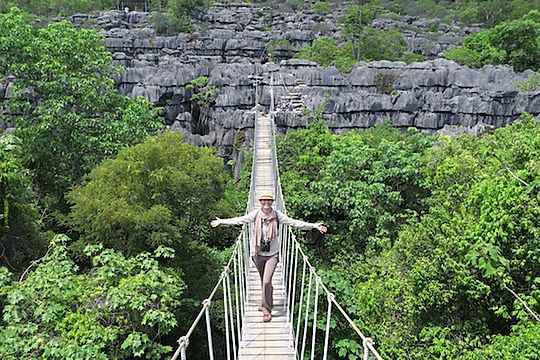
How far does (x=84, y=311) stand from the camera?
397 centimetres

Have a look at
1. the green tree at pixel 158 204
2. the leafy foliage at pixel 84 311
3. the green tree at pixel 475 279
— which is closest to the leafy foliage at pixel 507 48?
the green tree at pixel 158 204

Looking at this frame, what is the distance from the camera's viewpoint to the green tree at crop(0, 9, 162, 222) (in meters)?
6.73

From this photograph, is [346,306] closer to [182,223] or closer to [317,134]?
[182,223]

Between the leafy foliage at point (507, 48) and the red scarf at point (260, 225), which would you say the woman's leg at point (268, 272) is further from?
the leafy foliage at point (507, 48)

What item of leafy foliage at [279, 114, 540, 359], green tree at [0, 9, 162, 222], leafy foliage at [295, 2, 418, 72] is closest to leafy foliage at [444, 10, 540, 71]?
leafy foliage at [295, 2, 418, 72]

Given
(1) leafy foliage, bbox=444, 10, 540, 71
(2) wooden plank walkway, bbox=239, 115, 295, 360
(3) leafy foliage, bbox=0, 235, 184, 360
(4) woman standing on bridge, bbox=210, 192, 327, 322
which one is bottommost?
(3) leafy foliage, bbox=0, 235, 184, 360

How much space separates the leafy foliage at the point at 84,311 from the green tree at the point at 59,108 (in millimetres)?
2874

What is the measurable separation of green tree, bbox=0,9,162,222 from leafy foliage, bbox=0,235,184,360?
113 inches

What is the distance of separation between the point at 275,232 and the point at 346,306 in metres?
2.91

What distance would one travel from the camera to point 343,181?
678cm

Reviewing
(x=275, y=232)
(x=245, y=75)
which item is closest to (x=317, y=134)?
(x=275, y=232)

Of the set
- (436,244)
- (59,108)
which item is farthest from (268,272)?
(59,108)

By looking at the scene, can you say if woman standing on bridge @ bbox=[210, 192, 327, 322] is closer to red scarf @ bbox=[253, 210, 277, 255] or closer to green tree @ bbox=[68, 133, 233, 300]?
red scarf @ bbox=[253, 210, 277, 255]

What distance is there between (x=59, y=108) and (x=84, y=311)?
373cm
